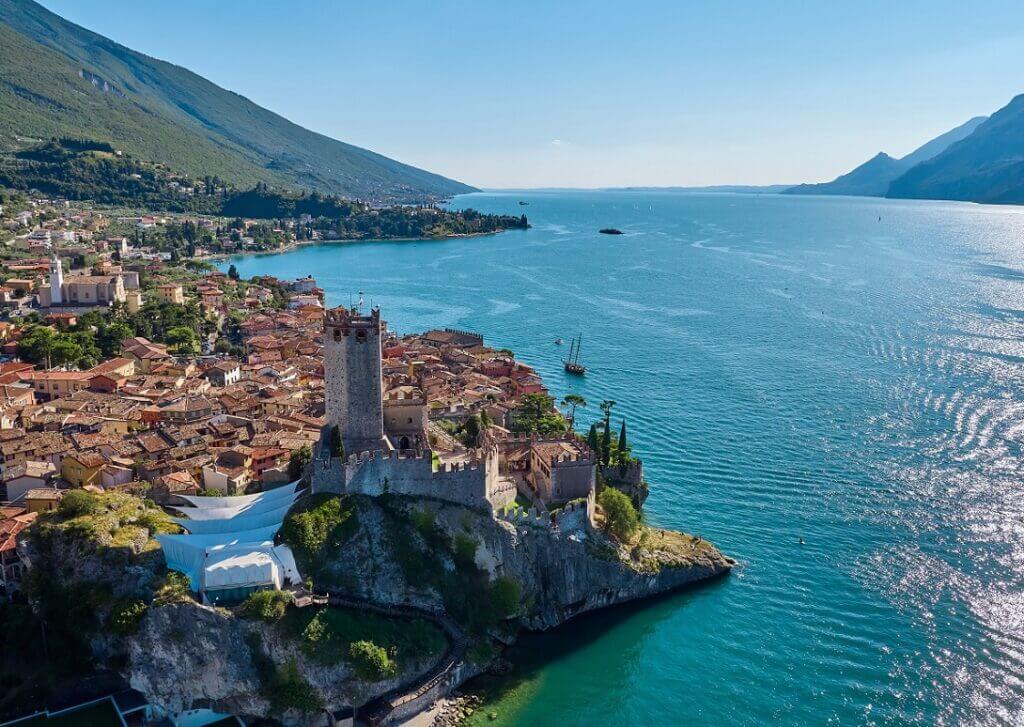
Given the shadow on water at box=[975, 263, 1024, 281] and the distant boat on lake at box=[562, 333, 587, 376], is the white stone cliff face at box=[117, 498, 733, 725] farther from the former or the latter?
the shadow on water at box=[975, 263, 1024, 281]

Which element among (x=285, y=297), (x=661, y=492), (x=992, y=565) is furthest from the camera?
(x=285, y=297)

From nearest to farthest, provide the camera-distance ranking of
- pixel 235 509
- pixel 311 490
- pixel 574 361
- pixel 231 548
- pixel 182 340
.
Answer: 1. pixel 231 548
2. pixel 235 509
3. pixel 311 490
4. pixel 182 340
5. pixel 574 361

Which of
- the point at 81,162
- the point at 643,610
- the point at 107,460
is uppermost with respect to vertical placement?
the point at 81,162

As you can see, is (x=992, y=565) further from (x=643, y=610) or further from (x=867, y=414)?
(x=867, y=414)

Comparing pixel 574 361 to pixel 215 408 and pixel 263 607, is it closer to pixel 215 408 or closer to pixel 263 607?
pixel 215 408

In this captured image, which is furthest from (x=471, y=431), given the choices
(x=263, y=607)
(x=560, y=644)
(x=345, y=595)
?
(x=263, y=607)

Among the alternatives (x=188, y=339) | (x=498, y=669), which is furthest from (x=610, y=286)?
A: (x=498, y=669)
